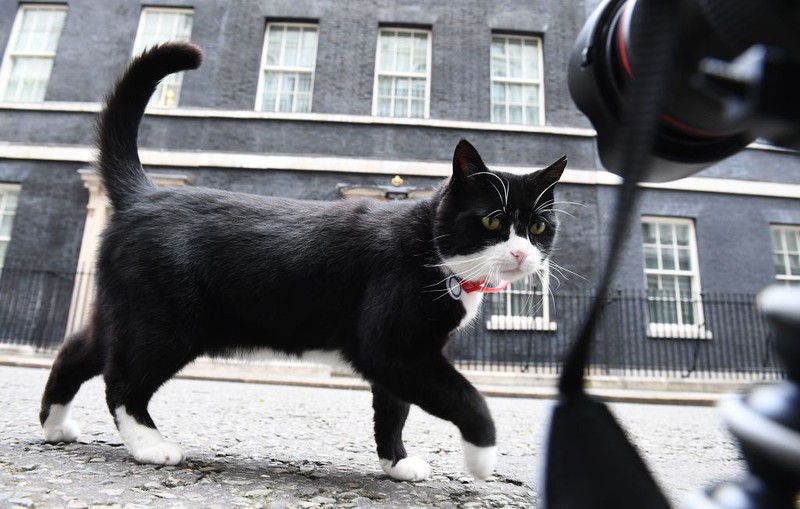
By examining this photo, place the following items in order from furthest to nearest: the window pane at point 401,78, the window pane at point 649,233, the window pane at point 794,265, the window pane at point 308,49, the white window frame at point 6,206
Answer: the window pane at point 308,49 → the window pane at point 401,78 → the window pane at point 794,265 → the white window frame at point 6,206 → the window pane at point 649,233

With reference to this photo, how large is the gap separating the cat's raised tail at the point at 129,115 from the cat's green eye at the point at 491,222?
1444mm

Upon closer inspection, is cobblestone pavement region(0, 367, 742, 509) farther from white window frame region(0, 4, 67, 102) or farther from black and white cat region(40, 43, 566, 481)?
white window frame region(0, 4, 67, 102)

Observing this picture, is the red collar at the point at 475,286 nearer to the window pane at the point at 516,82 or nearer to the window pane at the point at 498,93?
the window pane at the point at 516,82

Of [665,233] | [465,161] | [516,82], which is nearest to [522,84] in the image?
[516,82]

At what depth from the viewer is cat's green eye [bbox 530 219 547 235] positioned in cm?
211

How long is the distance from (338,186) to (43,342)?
6524 mm

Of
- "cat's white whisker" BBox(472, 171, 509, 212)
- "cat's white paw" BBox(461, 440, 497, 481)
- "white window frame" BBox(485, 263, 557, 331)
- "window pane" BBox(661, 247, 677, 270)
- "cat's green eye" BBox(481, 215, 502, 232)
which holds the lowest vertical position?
"cat's white paw" BBox(461, 440, 497, 481)

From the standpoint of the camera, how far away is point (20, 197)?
36.2 feet

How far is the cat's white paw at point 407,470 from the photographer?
1979 mm

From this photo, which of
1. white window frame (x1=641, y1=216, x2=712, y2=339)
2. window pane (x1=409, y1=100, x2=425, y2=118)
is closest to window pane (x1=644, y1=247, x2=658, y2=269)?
white window frame (x1=641, y1=216, x2=712, y2=339)

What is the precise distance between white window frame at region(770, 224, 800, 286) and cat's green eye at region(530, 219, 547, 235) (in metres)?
11.5

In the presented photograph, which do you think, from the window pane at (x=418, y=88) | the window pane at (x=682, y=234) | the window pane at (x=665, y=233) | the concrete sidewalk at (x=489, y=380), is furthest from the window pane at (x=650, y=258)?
the window pane at (x=418, y=88)

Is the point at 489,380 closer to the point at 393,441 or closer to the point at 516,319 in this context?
the point at 516,319

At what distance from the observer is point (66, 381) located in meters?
2.23
